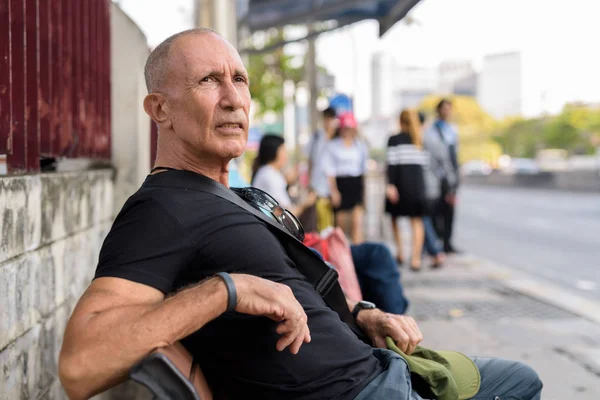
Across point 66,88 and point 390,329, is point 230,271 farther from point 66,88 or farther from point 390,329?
point 66,88

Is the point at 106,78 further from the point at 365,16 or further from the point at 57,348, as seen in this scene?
the point at 365,16

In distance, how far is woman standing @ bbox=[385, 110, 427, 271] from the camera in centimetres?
873

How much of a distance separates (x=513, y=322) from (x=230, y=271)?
189 inches

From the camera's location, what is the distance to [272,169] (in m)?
6.55

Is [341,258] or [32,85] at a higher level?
[32,85]

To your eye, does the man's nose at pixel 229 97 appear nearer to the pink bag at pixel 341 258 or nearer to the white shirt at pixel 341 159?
the pink bag at pixel 341 258

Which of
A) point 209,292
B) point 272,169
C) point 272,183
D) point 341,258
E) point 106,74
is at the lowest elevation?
point 341,258

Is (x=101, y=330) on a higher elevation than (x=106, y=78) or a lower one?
lower

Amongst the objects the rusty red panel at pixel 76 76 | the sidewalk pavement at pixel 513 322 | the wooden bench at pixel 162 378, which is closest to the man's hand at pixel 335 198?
the sidewalk pavement at pixel 513 322

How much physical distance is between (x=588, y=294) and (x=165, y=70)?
6891 mm

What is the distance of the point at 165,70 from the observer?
6.77 ft

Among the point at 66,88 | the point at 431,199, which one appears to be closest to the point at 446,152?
the point at 431,199

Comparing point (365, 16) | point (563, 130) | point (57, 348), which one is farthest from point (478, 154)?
point (57, 348)

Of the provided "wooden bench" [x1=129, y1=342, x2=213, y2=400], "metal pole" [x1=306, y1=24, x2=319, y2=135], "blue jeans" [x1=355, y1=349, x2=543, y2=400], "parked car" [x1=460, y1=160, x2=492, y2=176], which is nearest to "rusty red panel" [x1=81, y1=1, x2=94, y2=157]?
"blue jeans" [x1=355, y1=349, x2=543, y2=400]
